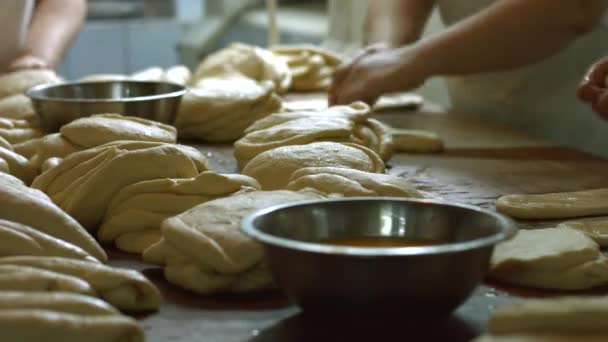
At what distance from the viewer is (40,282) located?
1245mm

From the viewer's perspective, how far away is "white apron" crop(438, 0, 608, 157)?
3221 mm

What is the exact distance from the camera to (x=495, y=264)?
152 cm

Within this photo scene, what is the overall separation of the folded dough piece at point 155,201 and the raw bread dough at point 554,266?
1.81ft

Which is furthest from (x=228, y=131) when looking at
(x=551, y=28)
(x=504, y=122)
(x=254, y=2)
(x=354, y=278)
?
(x=254, y=2)

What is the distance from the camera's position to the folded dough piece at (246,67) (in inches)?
142

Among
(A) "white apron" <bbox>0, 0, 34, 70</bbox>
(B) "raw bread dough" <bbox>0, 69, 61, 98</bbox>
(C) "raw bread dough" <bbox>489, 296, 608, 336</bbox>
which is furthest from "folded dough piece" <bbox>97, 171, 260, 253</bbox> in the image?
(A) "white apron" <bbox>0, 0, 34, 70</bbox>

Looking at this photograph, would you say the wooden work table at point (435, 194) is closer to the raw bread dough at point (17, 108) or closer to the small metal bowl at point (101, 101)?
the small metal bowl at point (101, 101)

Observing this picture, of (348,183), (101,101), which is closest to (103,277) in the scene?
(348,183)

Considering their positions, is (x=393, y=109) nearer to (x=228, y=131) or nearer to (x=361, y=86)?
(x=361, y=86)

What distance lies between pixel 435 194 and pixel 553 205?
328 millimetres

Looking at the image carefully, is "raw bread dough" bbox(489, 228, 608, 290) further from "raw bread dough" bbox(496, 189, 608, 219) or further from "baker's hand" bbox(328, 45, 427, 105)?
"baker's hand" bbox(328, 45, 427, 105)

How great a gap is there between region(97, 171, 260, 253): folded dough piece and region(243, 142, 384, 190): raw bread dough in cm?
19

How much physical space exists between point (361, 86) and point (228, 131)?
0.61m

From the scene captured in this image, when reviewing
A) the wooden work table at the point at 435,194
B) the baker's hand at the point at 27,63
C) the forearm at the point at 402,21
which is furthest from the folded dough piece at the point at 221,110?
the forearm at the point at 402,21
